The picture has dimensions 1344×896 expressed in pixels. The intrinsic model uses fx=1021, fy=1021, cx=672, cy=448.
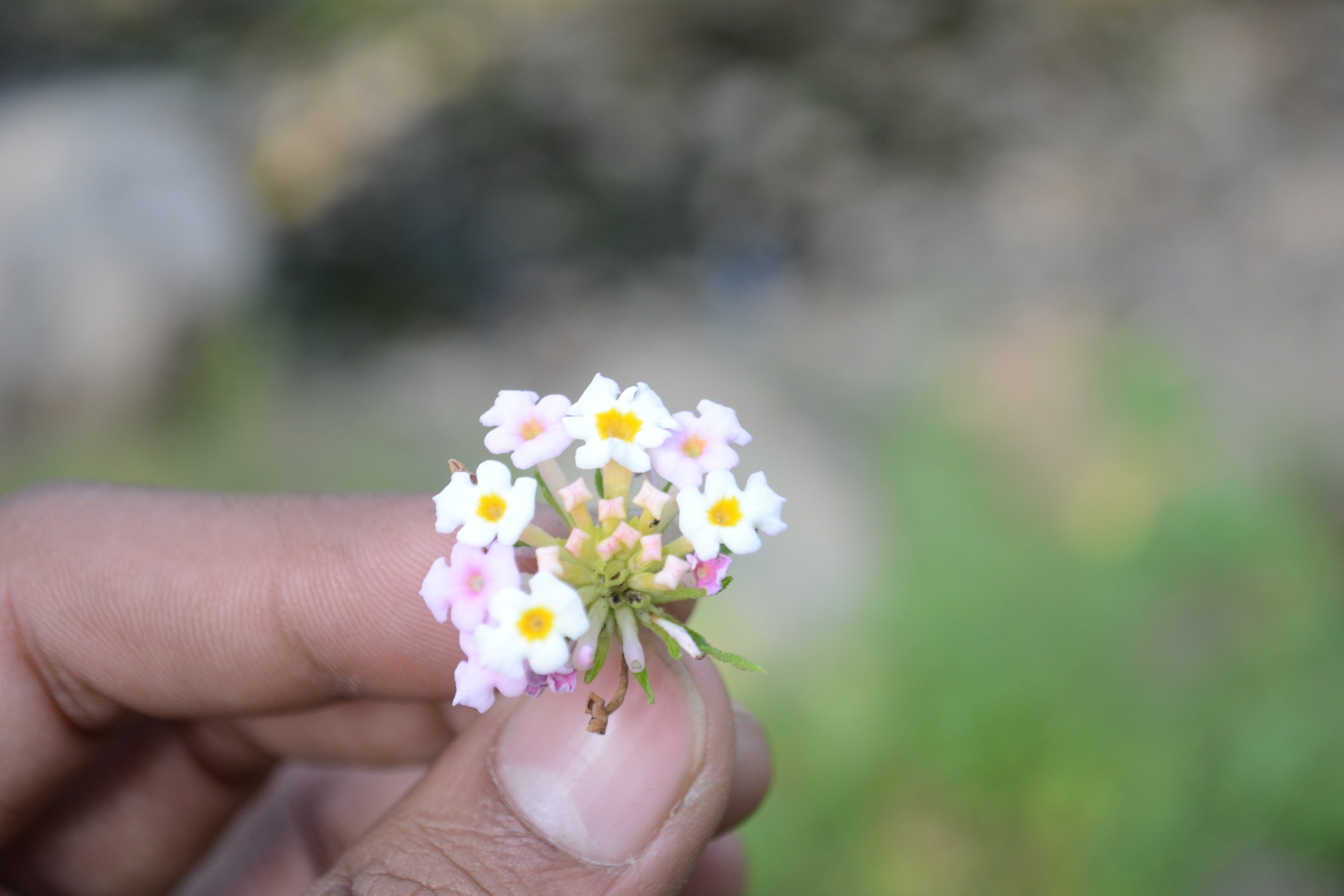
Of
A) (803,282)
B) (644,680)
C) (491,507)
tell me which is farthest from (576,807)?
(803,282)

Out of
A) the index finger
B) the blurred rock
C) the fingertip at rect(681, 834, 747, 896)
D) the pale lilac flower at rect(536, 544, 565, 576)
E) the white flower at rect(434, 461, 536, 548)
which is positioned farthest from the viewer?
the blurred rock

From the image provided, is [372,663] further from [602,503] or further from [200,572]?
[602,503]

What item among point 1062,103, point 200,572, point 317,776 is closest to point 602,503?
point 200,572

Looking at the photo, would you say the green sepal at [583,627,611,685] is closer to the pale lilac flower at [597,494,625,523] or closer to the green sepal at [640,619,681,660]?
the green sepal at [640,619,681,660]

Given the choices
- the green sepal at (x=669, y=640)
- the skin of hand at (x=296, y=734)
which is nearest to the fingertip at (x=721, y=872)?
the skin of hand at (x=296, y=734)

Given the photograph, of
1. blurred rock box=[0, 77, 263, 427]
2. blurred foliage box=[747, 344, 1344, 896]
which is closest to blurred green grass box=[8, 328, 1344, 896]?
blurred foliage box=[747, 344, 1344, 896]

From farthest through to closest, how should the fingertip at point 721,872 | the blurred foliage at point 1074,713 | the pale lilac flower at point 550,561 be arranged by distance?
the blurred foliage at point 1074,713
the fingertip at point 721,872
the pale lilac flower at point 550,561

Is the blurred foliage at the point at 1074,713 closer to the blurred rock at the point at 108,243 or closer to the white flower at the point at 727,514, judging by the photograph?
the white flower at the point at 727,514
